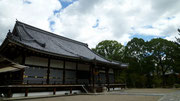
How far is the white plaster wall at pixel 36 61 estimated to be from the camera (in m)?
11.9

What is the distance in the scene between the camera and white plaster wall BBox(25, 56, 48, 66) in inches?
469

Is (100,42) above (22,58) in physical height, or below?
above

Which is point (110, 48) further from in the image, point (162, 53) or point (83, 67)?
point (83, 67)

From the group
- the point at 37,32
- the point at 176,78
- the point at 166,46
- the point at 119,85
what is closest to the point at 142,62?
the point at 166,46

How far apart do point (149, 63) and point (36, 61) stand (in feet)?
91.9

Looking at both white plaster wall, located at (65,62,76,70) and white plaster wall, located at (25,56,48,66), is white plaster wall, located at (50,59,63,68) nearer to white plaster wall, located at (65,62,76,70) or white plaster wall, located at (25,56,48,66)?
white plaster wall, located at (25,56,48,66)

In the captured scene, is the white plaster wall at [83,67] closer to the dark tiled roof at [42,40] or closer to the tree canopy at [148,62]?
the dark tiled roof at [42,40]

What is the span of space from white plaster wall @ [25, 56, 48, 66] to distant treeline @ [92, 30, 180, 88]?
69.1 ft

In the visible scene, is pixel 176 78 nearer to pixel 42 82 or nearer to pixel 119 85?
pixel 119 85

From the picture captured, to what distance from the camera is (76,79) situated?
15844mm

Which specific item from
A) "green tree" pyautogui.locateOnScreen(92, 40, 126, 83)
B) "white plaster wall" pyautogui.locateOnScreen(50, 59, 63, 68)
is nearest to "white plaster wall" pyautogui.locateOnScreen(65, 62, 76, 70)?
"white plaster wall" pyautogui.locateOnScreen(50, 59, 63, 68)

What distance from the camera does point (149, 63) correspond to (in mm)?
32531

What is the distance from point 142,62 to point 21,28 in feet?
91.2

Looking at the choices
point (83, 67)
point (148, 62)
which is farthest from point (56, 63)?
point (148, 62)
